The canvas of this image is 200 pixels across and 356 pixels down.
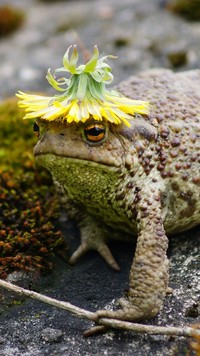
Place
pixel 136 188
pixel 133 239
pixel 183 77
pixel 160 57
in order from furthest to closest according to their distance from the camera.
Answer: pixel 160 57
pixel 183 77
pixel 133 239
pixel 136 188

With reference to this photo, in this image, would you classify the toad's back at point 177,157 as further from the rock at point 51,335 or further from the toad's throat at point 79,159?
the rock at point 51,335

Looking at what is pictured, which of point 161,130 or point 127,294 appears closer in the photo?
point 127,294

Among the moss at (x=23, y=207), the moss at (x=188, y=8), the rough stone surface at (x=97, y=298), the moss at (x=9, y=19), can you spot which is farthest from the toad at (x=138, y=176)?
the moss at (x=9, y=19)

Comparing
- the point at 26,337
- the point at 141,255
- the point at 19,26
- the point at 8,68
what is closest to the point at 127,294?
the point at 141,255

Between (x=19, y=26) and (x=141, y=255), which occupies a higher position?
(x=19, y=26)

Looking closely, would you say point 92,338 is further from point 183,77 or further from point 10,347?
point 183,77

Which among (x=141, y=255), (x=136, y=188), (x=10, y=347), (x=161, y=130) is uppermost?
(x=161, y=130)

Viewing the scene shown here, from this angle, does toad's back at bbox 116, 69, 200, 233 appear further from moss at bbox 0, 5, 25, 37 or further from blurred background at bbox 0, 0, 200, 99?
moss at bbox 0, 5, 25, 37

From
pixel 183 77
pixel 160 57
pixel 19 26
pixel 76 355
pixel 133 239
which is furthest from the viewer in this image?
pixel 19 26

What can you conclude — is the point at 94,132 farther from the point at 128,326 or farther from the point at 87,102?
the point at 128,326
